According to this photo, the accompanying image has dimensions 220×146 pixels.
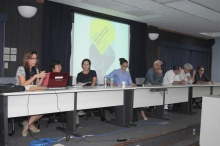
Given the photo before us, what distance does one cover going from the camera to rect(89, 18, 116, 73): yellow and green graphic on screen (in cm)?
598

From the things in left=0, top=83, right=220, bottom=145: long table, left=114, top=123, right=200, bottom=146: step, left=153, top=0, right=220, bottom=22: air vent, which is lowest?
left=114, top=123, right=200, bottom=146: step

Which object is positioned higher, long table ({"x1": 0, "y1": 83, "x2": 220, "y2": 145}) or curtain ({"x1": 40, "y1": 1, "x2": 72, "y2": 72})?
curtain ({"x1": 40, "y1": 1, "x2": 72, "y2": 72})

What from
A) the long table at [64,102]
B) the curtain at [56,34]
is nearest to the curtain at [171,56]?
the curtain at [56,34]

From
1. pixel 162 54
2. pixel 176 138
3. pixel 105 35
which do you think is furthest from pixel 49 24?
pixel 162 54

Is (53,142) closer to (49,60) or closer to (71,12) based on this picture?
(49,60)

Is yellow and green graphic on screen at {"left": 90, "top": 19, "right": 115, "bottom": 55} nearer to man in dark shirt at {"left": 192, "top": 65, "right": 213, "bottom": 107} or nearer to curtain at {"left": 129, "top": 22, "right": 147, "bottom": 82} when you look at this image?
curtain at {"left": 129, "top": 22, "right": 147, "bottom": 82}

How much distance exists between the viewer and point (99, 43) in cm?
613

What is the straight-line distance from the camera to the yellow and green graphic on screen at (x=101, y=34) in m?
5.98

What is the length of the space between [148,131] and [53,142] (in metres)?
1.58

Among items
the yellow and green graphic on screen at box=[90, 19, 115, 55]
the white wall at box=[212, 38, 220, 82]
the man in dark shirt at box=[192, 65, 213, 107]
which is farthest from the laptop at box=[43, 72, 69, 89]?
the white wall at box=[212, 38, 220, 82]

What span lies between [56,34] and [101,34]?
140 cm

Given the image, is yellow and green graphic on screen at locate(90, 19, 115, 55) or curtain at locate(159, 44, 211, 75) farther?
curtain at locate(159, 44, 211, 75)

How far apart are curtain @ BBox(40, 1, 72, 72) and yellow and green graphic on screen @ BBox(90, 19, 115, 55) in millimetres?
767

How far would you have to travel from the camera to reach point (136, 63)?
7.09 meters
